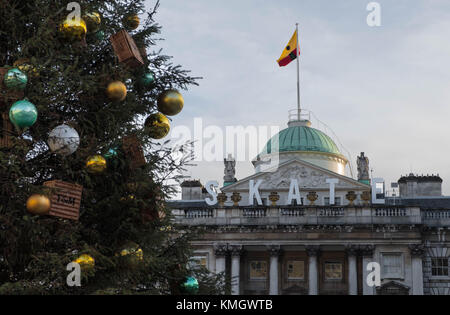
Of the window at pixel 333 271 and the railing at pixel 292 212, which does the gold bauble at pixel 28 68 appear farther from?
the window at pixel 333 271

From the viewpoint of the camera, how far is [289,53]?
59.5 metres

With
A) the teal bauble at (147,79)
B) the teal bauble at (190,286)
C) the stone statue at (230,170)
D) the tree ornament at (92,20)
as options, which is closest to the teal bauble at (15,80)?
the tree ornament at (92,20)

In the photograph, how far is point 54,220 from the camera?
33.6 feet

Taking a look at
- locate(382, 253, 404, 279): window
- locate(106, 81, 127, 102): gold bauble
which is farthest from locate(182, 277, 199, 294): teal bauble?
locate(382, 253, 404, 279): window

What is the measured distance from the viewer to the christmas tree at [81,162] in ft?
32.0

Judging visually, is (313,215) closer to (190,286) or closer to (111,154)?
(190,286)

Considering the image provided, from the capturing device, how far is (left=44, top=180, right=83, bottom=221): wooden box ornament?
9.79m

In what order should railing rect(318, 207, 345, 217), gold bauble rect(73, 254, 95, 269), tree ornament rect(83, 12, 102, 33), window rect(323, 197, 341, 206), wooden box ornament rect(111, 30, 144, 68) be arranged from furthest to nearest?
window rect(323, 197, 341, 206) < railing rect(318, 207, 345, 217) < wooden box ornament rect(111, 30, 144, 68) < tree ornament rect(83, 12, 102, 33) < gold bauble rect(73, 254, 95, 269)

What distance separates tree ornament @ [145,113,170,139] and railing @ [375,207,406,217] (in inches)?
1563

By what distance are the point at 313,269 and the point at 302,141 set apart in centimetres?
1624

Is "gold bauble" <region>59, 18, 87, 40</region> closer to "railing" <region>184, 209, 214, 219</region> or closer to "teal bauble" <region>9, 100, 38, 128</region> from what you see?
"teal bauble" <region>9, 100, 38, 128</region>
